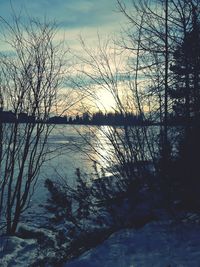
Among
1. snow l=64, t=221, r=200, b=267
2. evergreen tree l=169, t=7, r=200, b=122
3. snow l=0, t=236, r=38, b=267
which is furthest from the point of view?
snow l=0, t=236, r=38, b=267

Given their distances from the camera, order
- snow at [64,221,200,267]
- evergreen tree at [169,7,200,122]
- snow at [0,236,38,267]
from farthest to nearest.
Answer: snow at [0,236,38,267], evergreen tree at [169,7,200,122], snow at [64,221,200,267]

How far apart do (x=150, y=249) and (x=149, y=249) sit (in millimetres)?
16

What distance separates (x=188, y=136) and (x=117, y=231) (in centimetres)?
242

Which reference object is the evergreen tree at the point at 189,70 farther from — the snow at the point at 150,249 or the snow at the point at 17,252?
the snow at the point at 17,252

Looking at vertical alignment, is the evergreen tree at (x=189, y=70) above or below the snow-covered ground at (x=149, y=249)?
above

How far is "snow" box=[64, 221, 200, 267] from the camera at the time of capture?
5727 millimetres

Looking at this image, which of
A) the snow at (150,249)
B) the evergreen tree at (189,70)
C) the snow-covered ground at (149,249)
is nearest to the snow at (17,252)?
the snow-covered ground at (149,249)

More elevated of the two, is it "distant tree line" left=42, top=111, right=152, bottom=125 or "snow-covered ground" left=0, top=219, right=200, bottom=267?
"distant tree line" left=42, top=111, right=152, bottom=125

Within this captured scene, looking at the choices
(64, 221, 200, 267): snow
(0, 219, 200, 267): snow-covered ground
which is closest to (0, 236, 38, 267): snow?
(0, 219, 200, 267): snow-covered ground

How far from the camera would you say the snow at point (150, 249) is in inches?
225

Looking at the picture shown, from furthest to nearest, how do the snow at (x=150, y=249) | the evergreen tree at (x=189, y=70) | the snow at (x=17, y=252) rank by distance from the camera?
the snow at (x=17, y=252) < the evergreen tree at (x=189, y=70) < the snow at (x=150, y=249)

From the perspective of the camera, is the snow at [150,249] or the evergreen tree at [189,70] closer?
the snow at [150,249]

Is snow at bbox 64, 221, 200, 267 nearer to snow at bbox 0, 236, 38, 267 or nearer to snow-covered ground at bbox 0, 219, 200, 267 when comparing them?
snow-covered ground at bbox 0, 219, 200, 267

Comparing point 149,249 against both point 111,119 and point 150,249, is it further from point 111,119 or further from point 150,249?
point 111,119
